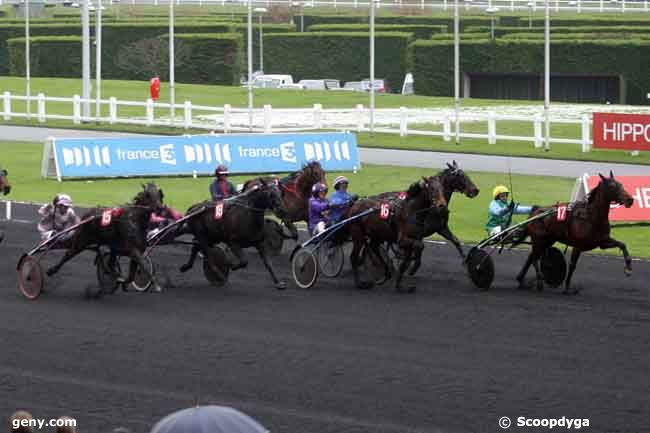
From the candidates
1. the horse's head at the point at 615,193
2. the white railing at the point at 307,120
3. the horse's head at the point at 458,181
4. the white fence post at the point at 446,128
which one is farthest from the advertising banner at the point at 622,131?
the horse's head at the point at 615,193

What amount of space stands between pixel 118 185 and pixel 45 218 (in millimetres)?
10211

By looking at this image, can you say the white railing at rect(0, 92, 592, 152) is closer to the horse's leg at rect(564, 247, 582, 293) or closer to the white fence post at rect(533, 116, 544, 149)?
the white fence post at rect(533, 116, 544, 149)

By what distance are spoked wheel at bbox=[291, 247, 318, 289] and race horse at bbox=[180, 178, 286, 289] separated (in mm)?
223

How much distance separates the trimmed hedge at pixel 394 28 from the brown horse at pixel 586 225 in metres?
41.8

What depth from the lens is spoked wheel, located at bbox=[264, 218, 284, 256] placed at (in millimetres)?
17188

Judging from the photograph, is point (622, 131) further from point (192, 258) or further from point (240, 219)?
point (240, 219)

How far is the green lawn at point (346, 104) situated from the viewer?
3139 centimetres

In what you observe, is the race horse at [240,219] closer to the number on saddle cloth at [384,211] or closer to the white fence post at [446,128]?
the number on saddle cloth at [384,211]

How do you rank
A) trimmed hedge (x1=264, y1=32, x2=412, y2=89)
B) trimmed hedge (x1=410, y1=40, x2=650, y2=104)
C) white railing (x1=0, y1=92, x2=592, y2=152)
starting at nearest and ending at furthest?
white railing (x1=0, y1=92, x2=592, y2=152), trimmed hedge (x1=410, y1=40, x2=650, y2=104), trimmed hedge (x1=264, y1=32, x2=412, y2=89)

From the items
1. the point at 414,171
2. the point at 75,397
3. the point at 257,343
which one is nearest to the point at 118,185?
the point at 414,171

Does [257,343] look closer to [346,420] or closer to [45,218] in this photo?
[346,420]

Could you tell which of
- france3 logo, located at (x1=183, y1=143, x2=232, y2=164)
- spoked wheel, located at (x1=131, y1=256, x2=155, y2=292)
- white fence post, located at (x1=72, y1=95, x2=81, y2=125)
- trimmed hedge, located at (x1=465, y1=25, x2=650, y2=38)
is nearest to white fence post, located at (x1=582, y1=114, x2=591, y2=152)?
france3 logo, located at (x1=183, y1=143, x2=232, y2=164)

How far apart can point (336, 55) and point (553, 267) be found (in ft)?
137

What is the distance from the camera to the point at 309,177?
1786 cm
